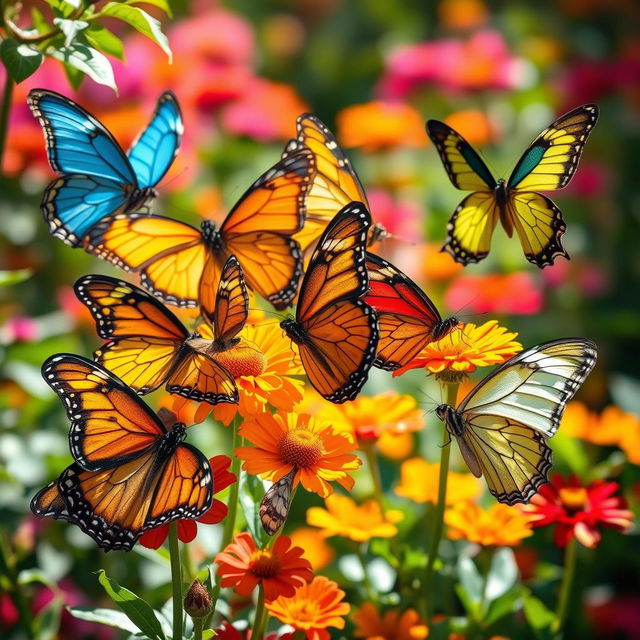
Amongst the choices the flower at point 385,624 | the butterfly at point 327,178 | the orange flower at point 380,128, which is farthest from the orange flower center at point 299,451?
the orange flower at point 380,128

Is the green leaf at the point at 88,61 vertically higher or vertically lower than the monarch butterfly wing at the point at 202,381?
higher

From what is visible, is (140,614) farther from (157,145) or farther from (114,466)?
(157,145)

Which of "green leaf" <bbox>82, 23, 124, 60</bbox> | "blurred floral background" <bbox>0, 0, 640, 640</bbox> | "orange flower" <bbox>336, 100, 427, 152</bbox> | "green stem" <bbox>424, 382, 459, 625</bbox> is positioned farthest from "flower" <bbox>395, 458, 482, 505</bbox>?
"orange flower" <bbox>336, 100, 427, 152</bbox>

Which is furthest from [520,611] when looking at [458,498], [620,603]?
[620,603]

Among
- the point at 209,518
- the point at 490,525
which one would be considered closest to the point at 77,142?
the point at 209,518

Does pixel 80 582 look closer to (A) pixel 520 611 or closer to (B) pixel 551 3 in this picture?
(A) pixel 520 611

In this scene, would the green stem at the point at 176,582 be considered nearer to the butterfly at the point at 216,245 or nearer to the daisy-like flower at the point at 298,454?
the daisy-like flower at the point at 298,454
